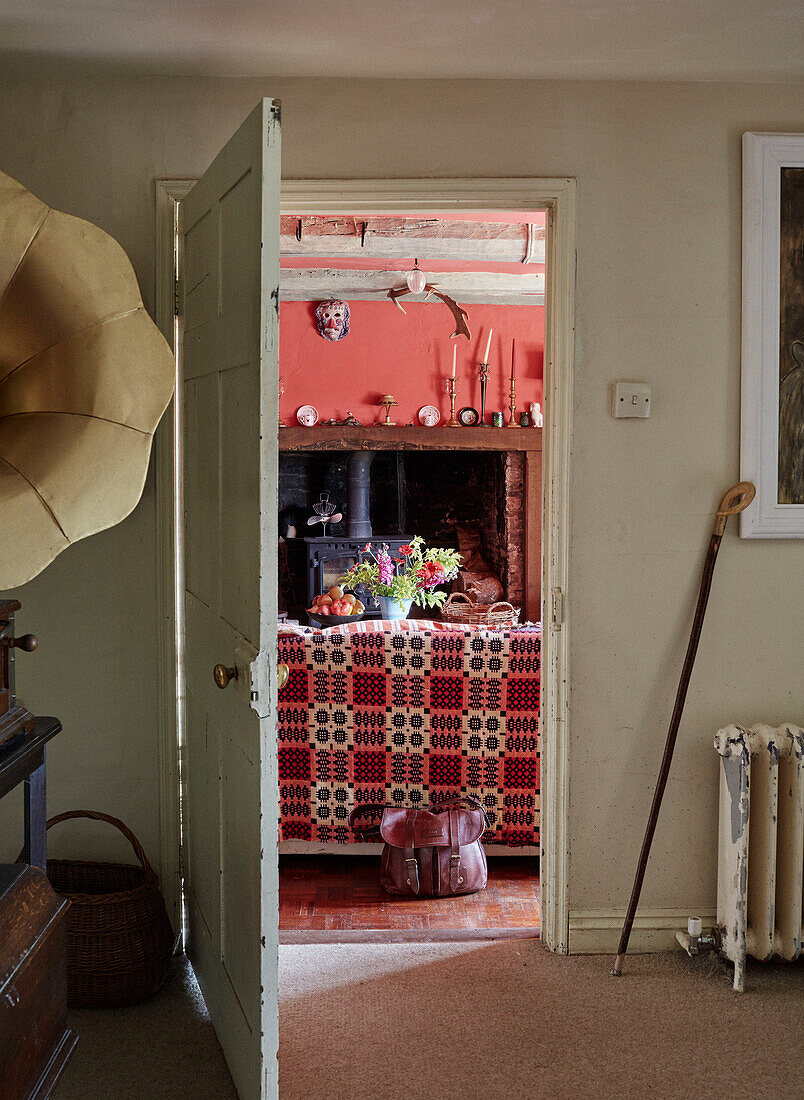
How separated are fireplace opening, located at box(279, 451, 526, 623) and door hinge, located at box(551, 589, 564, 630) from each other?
3640 millimetres

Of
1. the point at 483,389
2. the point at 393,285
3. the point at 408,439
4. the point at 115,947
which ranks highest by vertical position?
the point at 393,285

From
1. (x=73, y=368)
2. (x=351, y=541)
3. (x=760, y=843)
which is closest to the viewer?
(x=73, y=368)

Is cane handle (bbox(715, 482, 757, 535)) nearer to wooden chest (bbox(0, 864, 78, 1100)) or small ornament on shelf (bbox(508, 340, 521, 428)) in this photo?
wooden chest (bbox(0, 864, 78, 1100))

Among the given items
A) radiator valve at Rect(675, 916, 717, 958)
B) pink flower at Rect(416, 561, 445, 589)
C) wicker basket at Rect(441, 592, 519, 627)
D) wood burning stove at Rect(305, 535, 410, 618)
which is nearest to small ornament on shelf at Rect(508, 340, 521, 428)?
wood burning stove at Rect(305, 535, 410, 618)

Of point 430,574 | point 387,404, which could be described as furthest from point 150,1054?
point 387,404

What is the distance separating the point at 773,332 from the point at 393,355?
3913 mm

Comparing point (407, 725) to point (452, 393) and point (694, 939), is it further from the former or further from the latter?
Answer: point (452, 393)

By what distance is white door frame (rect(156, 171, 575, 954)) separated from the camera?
2332mm

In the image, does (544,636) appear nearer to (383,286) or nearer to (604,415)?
(604,415)

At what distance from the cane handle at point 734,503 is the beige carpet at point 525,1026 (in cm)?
119

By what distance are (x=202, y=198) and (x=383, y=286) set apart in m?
3.62

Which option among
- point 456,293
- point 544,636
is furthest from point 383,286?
point 544,636

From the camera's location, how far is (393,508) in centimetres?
649

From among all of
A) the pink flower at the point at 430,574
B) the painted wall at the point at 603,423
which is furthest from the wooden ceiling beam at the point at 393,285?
the painted wall at the point at 603,423
